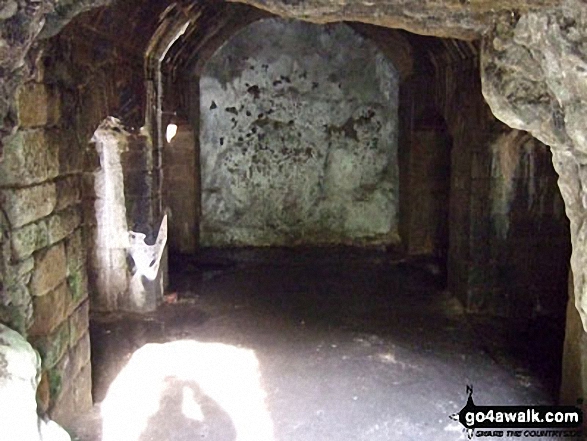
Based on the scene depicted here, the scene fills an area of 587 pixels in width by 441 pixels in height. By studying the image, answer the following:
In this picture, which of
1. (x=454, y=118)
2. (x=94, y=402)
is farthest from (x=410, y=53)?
(x=94, y=402)

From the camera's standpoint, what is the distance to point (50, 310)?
372cm

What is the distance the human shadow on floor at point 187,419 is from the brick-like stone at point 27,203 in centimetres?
164

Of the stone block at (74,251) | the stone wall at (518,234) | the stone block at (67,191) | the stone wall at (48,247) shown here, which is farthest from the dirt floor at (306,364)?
the stone block at (67,191)

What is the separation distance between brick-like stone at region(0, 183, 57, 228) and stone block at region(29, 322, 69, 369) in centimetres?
69

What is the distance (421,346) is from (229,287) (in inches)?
114

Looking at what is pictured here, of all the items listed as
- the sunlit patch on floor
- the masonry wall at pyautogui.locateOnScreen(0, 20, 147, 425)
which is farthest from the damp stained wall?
the masonry wall at pyautogui.locateOnScreen(0, 20, 147, 425)

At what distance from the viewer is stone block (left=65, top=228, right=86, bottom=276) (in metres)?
4.06

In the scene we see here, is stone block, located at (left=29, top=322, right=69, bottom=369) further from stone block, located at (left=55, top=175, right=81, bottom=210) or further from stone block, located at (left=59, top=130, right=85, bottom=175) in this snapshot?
stone block, located at (left=59, top=130, right=85, bottom=175)

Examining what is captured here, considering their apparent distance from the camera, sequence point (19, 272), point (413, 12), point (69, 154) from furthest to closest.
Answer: point (69, 154) < point (19, 272) < point (413, 12)

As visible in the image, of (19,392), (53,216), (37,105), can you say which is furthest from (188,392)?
(37,105)

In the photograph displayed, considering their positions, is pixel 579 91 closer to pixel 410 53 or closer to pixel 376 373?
pixel 376 373

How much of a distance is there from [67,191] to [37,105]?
0.68 meters

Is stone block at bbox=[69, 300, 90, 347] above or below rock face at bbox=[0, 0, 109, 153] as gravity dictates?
below

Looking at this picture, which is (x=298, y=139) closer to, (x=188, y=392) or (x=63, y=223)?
(x=188, y=392)
